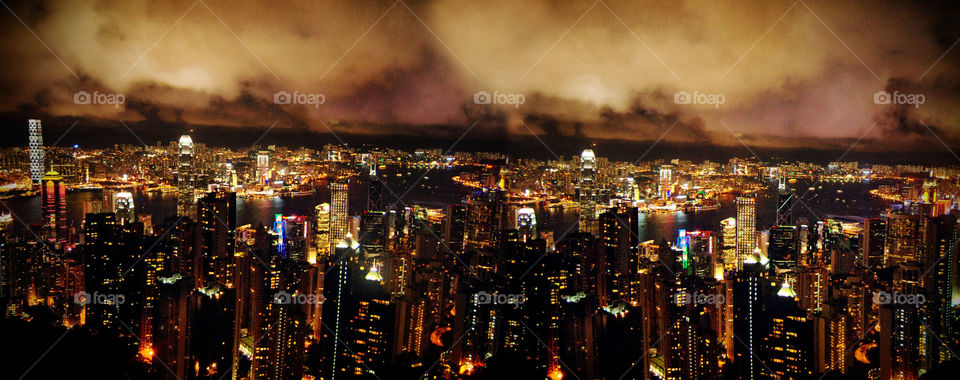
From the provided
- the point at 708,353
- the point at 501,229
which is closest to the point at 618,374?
the point at 708,353

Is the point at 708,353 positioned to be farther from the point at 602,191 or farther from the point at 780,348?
the point at 602,191

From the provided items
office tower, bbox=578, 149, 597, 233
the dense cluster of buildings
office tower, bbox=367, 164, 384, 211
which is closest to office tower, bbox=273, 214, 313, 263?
the dense cluster of buildings

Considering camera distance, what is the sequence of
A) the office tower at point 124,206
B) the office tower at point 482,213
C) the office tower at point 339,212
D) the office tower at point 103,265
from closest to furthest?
1. the office tower at point 103,265
2. the office tower at point 482,213
3. the office tower at point 124,206
4. the office tower at point 339,212

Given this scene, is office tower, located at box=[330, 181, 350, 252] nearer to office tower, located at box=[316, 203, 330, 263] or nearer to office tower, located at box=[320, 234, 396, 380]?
office tower, located at box=[316, 203, 330, 263]

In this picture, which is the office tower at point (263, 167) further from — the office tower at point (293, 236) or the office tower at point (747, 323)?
the office tower at point (747, 323)

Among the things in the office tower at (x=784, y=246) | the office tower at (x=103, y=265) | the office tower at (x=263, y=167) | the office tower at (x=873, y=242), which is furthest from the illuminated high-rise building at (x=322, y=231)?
the office tower at (x=873, y=242)

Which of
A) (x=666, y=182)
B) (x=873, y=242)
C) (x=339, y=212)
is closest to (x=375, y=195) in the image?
(x=339, y=212)
